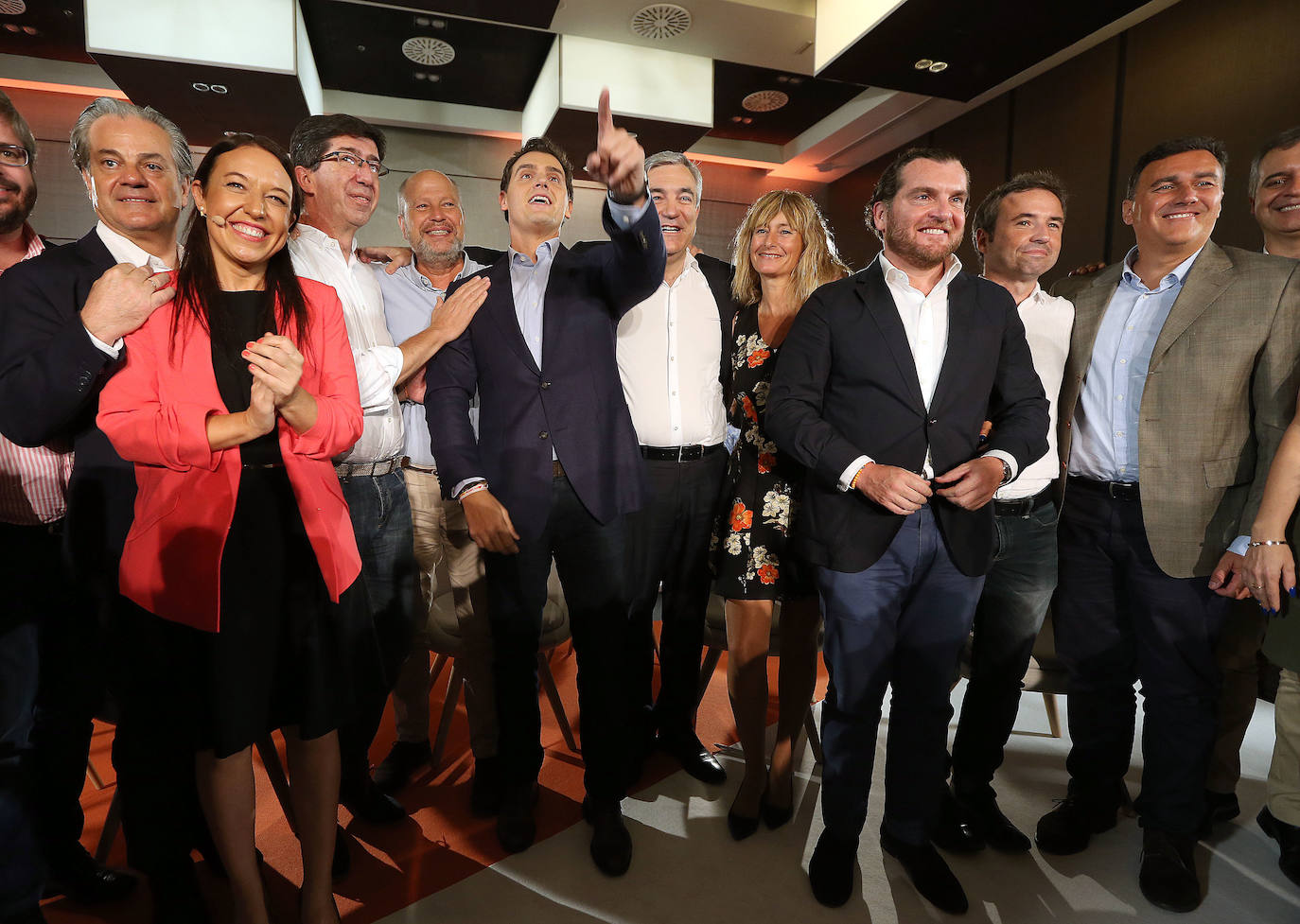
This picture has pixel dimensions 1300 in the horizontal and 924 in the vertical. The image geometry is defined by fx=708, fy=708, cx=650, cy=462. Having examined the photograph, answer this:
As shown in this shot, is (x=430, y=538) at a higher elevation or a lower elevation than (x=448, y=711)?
higher

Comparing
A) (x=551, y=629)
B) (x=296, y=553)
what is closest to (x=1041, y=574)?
(x=551, y=629)

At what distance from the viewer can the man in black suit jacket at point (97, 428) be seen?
138cm

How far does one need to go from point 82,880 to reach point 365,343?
160 centimetres

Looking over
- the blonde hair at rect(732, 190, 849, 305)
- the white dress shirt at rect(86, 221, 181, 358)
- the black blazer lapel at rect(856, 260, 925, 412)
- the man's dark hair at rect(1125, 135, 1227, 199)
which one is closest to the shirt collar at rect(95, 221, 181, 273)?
the white dress shirt at rect(86, 221, 181, 358)

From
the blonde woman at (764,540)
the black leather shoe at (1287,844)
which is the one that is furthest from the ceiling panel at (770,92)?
the black leather shoe at (1287,844)

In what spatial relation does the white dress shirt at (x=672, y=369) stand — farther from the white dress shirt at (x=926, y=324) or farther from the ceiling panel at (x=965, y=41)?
the ceiling panel at (x=965, y=41)

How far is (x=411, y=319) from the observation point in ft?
8.40

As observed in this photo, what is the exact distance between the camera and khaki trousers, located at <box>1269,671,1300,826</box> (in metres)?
1.82

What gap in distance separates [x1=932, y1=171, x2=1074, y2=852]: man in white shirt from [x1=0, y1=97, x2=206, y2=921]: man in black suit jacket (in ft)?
6.71

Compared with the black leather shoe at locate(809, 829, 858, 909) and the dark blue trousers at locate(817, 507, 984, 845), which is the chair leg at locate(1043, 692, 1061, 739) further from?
the black leather shoe at locate(809, 829, 858, 909)

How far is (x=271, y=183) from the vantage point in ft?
4.73

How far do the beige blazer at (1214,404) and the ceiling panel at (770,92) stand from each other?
14.1 feet

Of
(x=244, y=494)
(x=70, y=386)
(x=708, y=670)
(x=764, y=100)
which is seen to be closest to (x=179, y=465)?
(x=244, y=494)

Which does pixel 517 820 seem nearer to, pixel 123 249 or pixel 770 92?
pixel 123 249
